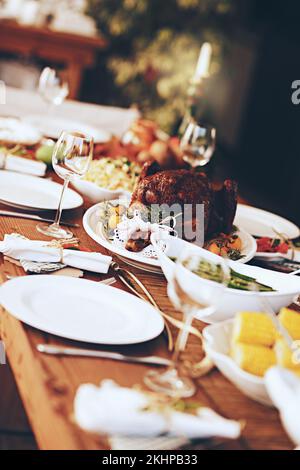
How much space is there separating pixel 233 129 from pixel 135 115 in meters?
3.81

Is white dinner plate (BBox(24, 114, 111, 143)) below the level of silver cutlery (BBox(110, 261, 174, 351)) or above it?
below

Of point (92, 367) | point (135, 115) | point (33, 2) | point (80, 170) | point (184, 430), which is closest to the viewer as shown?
point (184, 430)

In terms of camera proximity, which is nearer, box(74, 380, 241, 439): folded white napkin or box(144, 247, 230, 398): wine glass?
box(74, 380, 241, 439): folded white napkin

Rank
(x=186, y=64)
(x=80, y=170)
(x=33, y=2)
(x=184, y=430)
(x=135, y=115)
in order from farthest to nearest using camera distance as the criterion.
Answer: (x=186, y=64) < (x=33, y=2) < (x=135, y=115) < (x=80, y=170) < (x=184, y=430)

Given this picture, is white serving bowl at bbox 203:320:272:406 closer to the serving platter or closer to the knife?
the knife

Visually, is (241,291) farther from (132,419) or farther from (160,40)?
(160,40)

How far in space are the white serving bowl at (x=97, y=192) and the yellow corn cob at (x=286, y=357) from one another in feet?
3.22

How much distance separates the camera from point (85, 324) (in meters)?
1.08

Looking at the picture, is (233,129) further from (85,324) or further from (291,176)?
(85,324)

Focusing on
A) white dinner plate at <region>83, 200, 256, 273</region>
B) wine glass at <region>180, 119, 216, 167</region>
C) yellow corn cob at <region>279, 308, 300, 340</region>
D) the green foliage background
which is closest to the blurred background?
the green foliage background

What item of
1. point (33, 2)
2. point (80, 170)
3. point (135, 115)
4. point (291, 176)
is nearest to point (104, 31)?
point (33, 2)

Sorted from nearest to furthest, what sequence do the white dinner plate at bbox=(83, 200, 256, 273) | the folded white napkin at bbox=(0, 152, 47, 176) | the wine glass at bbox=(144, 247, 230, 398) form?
1. the wine glass at bbox=(144, 247, 230, 398)
2. the white dinner plate at bbox=(83, 200, 256, 273)
3. the folded white napkin at bbox=(0, 152, 47, 176)

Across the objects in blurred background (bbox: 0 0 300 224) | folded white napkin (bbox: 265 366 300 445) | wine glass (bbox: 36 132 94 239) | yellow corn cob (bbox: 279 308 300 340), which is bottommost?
blurred background (bbox: 0 0 300 224)

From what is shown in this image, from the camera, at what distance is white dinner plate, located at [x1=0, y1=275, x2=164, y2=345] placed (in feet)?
3.43
